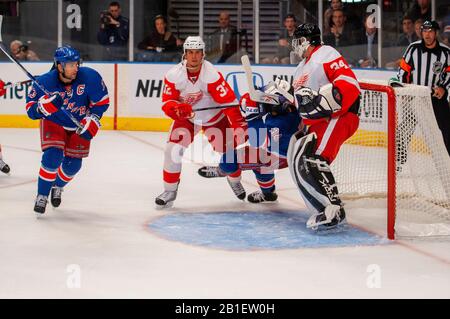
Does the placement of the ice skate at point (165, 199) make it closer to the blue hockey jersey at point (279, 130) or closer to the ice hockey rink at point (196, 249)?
the ice hockey rink at point (196, 249)

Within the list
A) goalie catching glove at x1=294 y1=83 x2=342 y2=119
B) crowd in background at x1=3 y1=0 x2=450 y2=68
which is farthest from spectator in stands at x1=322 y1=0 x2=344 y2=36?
goalie catching glove at x1=294 y1=83 x2=342 y2=119

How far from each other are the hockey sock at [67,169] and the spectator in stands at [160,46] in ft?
12.5

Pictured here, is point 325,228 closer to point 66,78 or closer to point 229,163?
point 229,163

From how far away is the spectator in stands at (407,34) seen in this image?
24.8 feet

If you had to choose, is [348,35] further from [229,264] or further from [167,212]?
[229,264]

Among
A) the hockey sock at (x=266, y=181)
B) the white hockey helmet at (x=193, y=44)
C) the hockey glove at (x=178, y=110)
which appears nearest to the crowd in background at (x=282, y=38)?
the hockey sock at (x=266, y=181)

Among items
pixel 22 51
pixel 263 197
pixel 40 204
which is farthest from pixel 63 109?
pixel 22 51

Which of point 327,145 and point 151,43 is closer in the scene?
point 327,145

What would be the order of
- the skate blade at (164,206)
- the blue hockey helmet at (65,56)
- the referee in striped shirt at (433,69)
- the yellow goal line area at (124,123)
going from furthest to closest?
the yellow goal line area at (124,123) → the referee in striped shirt at (433,69) → the skate blade at (164,206) → the blue hockey helmet at (65,56)

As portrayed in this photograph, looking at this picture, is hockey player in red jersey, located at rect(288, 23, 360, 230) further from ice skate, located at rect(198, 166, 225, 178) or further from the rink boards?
the rink boards

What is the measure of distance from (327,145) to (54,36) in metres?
4.98

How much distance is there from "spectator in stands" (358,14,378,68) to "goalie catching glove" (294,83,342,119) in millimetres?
3622

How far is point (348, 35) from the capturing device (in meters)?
8.02

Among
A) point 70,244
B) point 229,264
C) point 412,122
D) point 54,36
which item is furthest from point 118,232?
point 54,36
